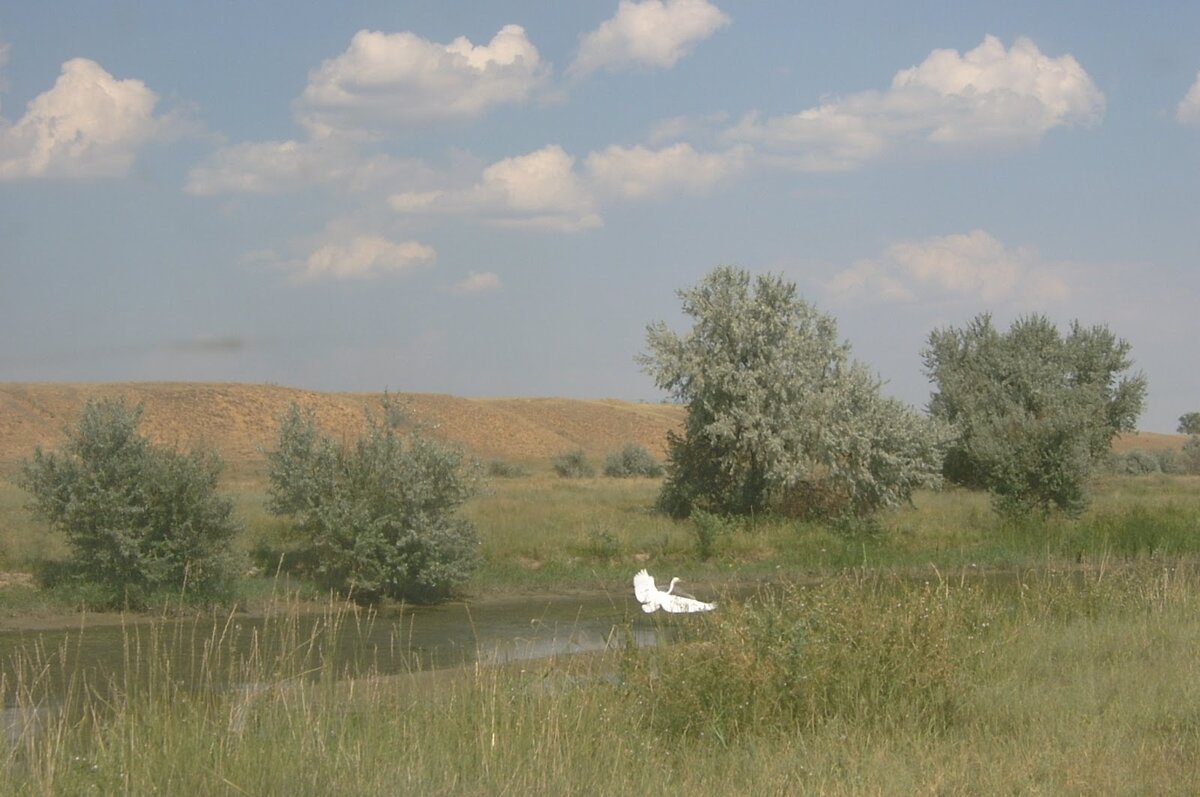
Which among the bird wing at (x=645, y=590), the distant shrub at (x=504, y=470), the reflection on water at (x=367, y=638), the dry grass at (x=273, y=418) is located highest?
the dry grass at (x=273, y=418)

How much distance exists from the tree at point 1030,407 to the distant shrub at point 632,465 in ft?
45.3

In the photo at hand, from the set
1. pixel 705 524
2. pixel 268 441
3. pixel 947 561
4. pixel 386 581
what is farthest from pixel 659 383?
pixel 268 441

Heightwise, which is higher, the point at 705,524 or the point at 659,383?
the point at 659,383

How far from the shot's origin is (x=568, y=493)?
3628 cm

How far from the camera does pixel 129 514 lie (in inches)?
810

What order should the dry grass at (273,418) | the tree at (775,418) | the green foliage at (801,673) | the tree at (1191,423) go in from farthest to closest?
the tree at (1191,423) < the dry grass at (273,418) < the tree at (775,418) < the green foliage at (801,673)

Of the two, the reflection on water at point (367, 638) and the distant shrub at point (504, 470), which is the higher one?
the distant shrub at point (504, 470)

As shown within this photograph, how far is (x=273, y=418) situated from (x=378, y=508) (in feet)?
155

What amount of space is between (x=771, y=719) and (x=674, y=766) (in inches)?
43.2

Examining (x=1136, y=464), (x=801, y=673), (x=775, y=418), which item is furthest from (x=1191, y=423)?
(x=801, y=673)

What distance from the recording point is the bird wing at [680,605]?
39.5ft

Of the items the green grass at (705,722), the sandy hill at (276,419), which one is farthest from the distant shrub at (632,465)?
the green grass at (705,722)

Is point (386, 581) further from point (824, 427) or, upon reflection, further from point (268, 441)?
point (268, 441)

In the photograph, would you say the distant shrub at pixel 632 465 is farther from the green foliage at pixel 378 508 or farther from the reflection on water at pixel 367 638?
the green foliage at pixel 378 508
